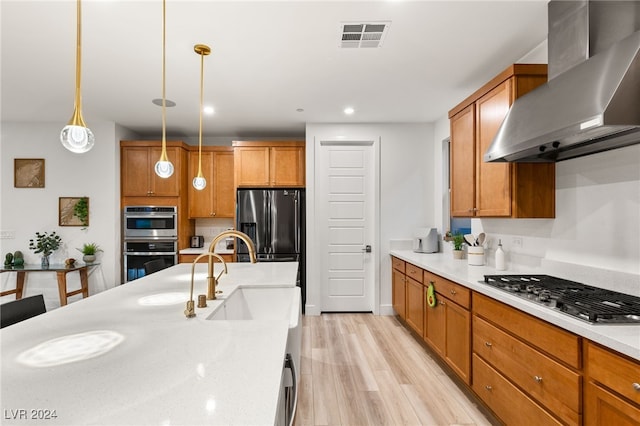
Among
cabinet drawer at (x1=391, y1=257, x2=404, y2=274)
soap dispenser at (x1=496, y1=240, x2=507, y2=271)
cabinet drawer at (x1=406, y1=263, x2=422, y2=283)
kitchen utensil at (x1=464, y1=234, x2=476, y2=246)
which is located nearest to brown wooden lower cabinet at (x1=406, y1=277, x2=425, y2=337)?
cabinet drawer at (x1=406, y1=263, x2=422, y2=283)

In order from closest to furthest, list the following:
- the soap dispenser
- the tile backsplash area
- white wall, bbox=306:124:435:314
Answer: the soap dispenser
white wall, bbox=306:124:435:314
the tile backsplash area

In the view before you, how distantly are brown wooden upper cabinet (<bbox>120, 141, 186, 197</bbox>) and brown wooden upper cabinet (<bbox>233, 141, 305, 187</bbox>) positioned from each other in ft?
3.05

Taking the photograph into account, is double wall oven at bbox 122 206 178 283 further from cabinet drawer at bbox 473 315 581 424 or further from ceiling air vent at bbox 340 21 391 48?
cabinet drawer at bbox 473 315 581 424

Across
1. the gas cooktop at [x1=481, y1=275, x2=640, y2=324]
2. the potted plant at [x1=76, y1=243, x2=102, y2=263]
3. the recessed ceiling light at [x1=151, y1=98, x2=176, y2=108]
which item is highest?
the recessed ceiling light at [x1=151, y1=98, x2=176, y2=108]

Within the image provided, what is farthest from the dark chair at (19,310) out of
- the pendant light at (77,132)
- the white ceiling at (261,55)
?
the white ceiling at (261,55)

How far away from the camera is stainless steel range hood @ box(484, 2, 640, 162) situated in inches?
57.1

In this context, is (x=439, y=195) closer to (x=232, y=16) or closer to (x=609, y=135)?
(x=609, y=135)

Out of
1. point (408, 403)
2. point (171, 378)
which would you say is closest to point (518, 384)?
point (408, 403)

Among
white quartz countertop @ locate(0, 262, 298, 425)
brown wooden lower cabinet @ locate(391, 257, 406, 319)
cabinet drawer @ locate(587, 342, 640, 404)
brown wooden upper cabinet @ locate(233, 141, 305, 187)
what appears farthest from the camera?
brown wooden upper cabinet @ locate(233, 141, 305, 187)

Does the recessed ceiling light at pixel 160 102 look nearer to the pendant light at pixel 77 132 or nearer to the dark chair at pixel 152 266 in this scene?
the dark chair at pixel 152 266

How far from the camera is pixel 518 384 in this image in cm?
181

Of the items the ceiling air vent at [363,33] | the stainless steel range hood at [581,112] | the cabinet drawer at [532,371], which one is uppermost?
the ceiling air vent at [363,33]

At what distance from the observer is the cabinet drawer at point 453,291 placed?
2414 millimetres

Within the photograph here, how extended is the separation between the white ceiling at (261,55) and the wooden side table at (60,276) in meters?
2.00
